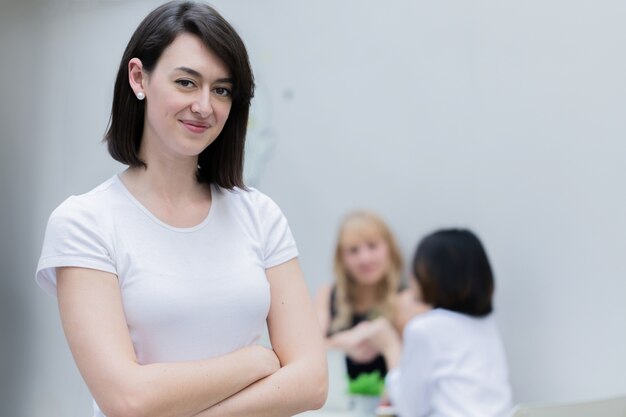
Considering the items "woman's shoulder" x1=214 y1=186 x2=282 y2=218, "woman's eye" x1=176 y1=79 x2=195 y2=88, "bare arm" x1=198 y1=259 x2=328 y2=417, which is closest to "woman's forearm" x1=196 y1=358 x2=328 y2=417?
"bare arm" x1=198 y1=259 x2=328 y2=417

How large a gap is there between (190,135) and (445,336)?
1912 mm

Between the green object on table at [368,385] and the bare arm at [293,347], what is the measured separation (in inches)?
77.5

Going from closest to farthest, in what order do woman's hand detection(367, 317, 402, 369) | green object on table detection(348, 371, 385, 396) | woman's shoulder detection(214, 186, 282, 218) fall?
woman's shoulder detection(214, 186, 282, 218) < green object on table detection(348, 371, 385, 396) < woman's hand detection(367, 317, 402, 369)

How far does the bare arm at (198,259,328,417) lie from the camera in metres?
1.60

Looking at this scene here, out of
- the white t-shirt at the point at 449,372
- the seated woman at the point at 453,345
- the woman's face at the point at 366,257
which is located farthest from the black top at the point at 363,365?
the white t-shirt at the point at 449,372

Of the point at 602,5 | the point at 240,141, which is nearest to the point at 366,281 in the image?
the point at 602,5

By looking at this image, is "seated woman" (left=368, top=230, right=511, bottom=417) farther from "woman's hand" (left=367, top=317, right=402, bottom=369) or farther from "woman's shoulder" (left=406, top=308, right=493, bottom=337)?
"woman's hand" (left=367, top=317, right=402, bottom=369)

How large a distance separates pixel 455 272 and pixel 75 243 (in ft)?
6.96

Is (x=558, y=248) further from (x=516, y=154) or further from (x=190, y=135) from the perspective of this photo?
(x=190, y=135)

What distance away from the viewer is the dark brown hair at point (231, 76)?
1.55m

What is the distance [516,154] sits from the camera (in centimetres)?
352

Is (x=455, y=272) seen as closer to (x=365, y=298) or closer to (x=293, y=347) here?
(x=365, y=298)

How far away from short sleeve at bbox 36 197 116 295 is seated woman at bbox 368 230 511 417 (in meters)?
1.94

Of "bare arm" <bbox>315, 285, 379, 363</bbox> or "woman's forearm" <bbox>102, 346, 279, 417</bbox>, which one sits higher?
"woman's forearm" <bbox>102, 346, 279, 417</bbox>
